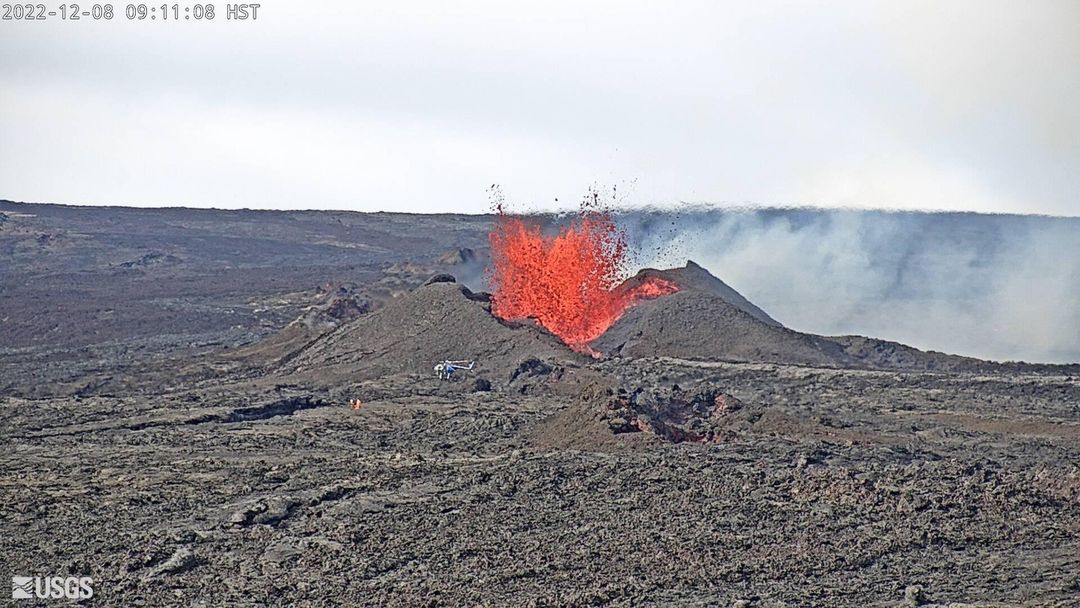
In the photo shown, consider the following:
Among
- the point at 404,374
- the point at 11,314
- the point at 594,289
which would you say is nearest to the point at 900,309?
the point at 594,289

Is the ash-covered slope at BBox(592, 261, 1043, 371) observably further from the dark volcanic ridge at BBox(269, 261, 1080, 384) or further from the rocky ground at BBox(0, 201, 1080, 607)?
the rocky ground at BBox(0, 201, 1080, 607)

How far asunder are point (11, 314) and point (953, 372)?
43.6m

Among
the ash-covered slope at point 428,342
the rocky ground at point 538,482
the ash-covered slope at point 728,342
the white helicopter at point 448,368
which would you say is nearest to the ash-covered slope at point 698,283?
the ash-covered slope at point 728,342

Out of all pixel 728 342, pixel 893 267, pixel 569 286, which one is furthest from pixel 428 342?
pixel 893 267

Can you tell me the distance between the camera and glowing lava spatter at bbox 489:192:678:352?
59781 millimetres

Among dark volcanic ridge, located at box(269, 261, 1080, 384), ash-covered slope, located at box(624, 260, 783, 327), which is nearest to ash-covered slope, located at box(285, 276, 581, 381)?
dark volcanic ridge, located at box(269, 261, 1080, 384)

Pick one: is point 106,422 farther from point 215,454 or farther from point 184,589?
point 184,589

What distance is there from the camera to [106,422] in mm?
39156

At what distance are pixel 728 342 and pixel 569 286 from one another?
8450 mm

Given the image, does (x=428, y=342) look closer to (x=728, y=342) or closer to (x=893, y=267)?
(x=728, y=342)

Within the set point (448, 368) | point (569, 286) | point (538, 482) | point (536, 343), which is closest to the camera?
point (538, 482)

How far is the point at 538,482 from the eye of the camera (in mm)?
30672

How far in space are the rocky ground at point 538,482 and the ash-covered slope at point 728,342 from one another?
9.06 feet

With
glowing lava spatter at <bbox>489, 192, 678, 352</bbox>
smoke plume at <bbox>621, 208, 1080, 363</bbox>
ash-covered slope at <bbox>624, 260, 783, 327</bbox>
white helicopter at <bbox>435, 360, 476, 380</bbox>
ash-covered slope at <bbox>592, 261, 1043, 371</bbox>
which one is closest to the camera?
white helicopter at <bbox>435, 360, 476, 380</bbox>
